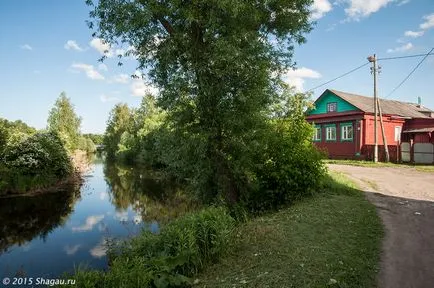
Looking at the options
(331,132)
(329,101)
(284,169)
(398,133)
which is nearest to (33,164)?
(284,169)

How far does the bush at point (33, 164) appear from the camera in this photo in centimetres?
2028

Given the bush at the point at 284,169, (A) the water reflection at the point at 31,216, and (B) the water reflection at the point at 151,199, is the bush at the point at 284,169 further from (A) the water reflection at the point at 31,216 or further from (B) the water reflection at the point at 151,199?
(A) the water reflection at the point at 31,216

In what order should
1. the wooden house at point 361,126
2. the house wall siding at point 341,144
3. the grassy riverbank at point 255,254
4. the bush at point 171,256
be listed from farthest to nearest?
the house wall siding at point 341,144
the wooden house at point 361,126
the grassy riverbank at point 255,254
the bush at point 171,256

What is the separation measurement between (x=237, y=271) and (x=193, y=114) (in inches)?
242

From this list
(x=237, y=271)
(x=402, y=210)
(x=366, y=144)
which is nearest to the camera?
(x=237, y=271)

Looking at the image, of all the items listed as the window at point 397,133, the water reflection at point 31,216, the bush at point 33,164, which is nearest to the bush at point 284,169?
the water reflection at point 31,216

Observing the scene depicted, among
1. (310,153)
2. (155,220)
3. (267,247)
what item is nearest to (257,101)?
(310,153)

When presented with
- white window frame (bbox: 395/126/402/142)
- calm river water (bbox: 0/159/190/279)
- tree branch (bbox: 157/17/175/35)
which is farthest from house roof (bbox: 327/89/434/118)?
tree branch (bbox: 157/17/175/35)

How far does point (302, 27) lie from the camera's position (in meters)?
12.8

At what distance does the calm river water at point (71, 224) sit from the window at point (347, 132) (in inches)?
697

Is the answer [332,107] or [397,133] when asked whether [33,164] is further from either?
[397,133]

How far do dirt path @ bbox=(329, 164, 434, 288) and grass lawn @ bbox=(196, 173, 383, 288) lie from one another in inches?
9.7

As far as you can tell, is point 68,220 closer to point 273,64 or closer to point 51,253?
point 51,253

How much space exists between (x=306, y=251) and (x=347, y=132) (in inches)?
1098
